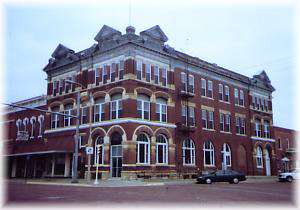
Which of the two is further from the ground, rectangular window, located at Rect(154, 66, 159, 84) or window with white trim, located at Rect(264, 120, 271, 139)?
rectangular window, located at Rect(154, 66, 159, 84)

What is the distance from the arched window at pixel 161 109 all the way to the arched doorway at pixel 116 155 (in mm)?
5077

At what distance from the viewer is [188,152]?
40.7m

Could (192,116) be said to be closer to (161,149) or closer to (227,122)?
(161,149)

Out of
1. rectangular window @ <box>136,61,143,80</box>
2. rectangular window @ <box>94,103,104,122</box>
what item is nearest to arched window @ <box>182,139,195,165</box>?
rectangular window @ <box>136,61,143,80</box>

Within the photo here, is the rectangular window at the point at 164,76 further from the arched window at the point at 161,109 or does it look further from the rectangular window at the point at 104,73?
the rectangular window at the point at 104,73

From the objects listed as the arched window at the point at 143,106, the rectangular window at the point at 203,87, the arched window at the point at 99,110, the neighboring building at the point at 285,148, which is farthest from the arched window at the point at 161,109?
the neighboring building at the point at 285,148

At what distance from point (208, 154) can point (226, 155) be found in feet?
13.0

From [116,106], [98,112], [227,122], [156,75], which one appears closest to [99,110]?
[98,112]

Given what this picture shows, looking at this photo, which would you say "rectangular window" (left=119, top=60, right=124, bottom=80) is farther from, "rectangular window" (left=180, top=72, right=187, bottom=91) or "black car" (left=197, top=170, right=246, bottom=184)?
"black car" (left=197, top=170, right=246, bottom=184)

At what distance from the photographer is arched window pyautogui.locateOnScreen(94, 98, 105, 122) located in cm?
3775

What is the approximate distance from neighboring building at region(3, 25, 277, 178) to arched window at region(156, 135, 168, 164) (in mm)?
108

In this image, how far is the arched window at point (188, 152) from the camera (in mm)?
40094

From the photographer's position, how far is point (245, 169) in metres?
48.4

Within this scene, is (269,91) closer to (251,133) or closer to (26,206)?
(251,133)
